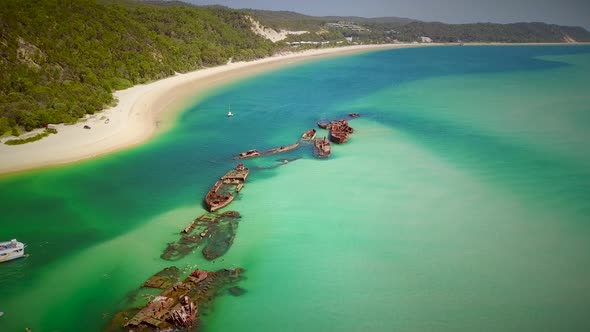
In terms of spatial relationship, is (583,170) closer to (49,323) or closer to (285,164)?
(285,164)

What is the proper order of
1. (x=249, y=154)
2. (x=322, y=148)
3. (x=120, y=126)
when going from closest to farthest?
(x=249, y=154)
(x=322, y=148)
(x=120, y=126)

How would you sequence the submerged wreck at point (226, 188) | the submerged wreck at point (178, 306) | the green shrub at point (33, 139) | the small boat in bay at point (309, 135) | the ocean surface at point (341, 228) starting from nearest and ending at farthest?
the submerged wreck at point (178, 306), the ocean surface at point (341, 228), the submerged wreck at point (226, 188), the green shrub at point (33, 139), the small boat in bay at point (309, 135)

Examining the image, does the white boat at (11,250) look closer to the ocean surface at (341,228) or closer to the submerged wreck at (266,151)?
the ocean surface at (341,228)

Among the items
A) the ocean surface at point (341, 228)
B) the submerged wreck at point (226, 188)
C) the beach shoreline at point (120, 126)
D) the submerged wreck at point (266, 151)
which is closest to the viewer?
the ocean surface at point (341, 228)

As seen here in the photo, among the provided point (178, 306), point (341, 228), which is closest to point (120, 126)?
point (341, 228)

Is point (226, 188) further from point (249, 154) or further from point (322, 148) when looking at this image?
point (322, 148)

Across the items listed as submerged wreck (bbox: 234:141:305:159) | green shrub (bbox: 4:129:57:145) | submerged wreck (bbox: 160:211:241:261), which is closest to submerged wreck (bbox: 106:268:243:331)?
submerged wreck (bbox: 160:211:241:261)

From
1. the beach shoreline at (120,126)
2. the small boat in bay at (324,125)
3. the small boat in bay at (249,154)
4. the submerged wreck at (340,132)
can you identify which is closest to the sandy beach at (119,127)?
the beach shoreline at (120,126)
